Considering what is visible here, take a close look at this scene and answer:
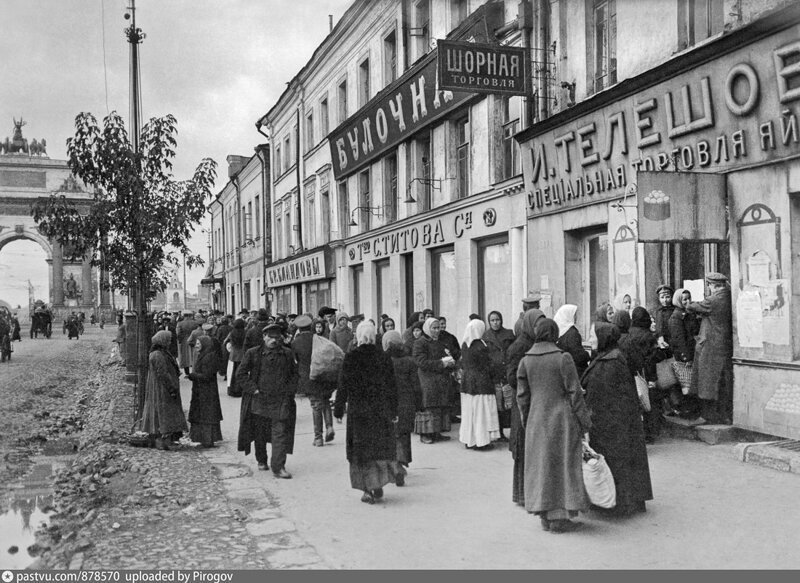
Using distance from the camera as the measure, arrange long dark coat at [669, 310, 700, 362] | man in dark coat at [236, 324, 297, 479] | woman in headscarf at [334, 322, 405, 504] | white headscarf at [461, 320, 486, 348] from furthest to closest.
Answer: white headscarf at [461, 320, 486, 348]
long dark coat at [669, 310, 700, 362]
man in dark coat at [236, 324, 297, 479]
woman in headscarf at [334, 322, 405, 504]

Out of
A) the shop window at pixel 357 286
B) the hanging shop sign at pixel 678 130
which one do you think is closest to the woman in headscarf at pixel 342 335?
the hanging shop sign at pixel 678 130

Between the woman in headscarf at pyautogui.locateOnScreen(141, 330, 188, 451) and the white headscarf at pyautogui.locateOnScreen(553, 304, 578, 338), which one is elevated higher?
the white headscarf at pyautogui.locateOnScreen(553, 304, 578, 338)

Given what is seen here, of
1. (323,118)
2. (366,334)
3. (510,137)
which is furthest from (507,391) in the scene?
(323,118)

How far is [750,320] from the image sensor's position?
26.1 ft

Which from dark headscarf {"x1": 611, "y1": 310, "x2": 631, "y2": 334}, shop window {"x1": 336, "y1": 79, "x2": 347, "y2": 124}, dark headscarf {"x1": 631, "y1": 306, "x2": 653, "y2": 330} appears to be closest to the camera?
dark headscarf {"x1": 611, "y1": 310, "x2": 631, "y2": 334}

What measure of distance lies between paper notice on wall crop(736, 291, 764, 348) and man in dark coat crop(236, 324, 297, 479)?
492 cm

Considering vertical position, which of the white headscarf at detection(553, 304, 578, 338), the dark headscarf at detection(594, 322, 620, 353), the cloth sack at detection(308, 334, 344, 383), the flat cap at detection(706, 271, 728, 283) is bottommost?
the cloth sack at detection(308, 334, 344, 383)

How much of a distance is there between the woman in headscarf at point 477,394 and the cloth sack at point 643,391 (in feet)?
5.37

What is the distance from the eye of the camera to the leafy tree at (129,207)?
9930 mm

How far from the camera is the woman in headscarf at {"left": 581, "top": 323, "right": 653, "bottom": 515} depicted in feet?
18.1

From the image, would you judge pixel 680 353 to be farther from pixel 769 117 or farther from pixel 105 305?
pixel 105 305

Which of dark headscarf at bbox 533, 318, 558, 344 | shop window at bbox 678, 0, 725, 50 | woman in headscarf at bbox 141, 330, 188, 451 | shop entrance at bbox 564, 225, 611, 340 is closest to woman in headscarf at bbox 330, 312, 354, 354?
woman in headscarf at bbox 141, 330, 188, 451

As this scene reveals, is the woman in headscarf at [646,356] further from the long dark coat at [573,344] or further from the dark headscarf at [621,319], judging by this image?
the long dark coat at [573,344]

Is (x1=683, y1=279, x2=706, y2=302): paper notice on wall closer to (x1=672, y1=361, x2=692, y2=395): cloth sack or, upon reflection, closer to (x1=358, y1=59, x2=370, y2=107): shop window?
(x1=672, y1=361, x2=692, y2=395): cloth sack
